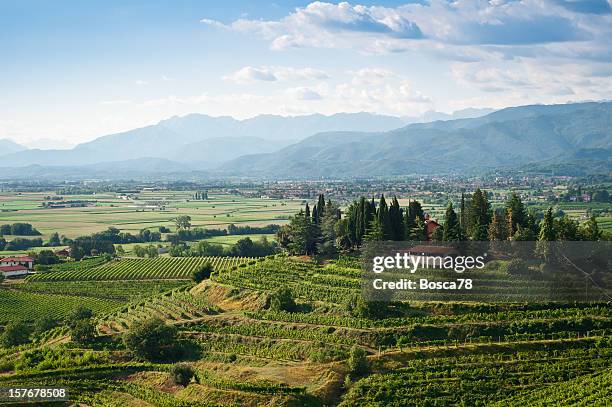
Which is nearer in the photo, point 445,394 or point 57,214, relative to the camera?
point 445,394

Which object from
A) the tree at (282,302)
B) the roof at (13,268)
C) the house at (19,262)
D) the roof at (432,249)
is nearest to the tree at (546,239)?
the roof at (432,249)

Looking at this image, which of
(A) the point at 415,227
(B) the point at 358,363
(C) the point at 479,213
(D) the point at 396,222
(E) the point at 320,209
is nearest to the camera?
(B) the point at 358,363

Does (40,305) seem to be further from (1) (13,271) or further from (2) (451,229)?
(2) (451,229)

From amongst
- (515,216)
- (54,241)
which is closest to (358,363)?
(515,216)

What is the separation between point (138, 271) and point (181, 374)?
49.1 metres

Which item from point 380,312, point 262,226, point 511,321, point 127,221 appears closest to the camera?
point 511,321

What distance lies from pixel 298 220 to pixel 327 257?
16.2ft

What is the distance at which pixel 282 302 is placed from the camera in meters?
48.5

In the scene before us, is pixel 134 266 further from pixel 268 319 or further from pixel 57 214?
pixel 57 214

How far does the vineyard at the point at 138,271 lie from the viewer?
83875 mm

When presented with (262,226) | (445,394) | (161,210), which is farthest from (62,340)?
(161,210)

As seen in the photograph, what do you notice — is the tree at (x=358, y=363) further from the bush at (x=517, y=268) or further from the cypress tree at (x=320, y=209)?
the cypress tree at (x=320, y=209)

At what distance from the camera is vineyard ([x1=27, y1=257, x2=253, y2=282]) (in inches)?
3302

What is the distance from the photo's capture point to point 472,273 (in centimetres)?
4688
